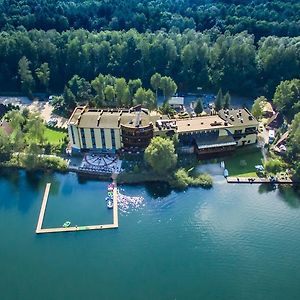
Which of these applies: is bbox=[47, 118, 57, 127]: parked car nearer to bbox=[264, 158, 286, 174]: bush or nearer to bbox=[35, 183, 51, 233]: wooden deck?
bbox=[35, 183, 51, 233]: wooden deck

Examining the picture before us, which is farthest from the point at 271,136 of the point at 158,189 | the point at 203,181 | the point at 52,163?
the point at 52,163

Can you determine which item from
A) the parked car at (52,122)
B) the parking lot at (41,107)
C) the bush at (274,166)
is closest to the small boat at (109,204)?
the parking lot at (41,107)

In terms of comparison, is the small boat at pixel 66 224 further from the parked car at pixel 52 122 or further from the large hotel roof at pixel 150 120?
the parked car at pixel 52 122

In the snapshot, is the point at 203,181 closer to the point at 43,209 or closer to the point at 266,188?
the point at 266,188

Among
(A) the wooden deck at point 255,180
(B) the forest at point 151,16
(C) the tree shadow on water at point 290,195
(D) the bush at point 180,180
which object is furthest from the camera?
(B) the forest at point 151,16

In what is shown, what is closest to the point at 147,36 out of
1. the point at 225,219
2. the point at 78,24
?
the point at 78,24

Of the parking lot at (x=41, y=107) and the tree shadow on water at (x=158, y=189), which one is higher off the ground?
the parking lot at (x=41, y=107)

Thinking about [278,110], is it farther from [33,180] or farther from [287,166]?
[33,180]
